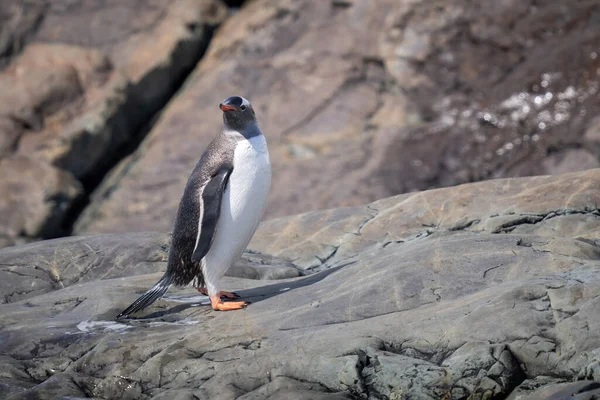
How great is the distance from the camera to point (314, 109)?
38.9 feet

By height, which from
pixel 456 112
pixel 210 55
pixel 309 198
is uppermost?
pixel 210 55

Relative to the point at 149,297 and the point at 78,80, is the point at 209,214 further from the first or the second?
the point at 78,80

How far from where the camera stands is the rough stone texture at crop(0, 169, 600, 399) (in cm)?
417

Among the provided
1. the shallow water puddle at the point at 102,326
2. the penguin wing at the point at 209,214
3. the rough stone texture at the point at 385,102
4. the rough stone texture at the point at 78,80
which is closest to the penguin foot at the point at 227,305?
the penguin wing at the point at 209,214

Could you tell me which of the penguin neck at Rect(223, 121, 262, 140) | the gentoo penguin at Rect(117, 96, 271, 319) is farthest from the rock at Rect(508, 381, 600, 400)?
the penguin neck at Rect(223, 121, 262, 140)

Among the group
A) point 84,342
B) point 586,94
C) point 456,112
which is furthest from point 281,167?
point 84,342

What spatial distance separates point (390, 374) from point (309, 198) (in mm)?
6776

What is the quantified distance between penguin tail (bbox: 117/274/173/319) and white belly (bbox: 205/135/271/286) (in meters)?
0.27

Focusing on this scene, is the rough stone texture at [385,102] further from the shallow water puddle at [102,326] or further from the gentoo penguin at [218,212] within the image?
the shallow water puddle at [102,326]

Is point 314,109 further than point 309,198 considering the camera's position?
Result: Yes

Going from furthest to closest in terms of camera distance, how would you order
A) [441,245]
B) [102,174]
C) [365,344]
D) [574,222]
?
[102,174] < [574,222] < [441,245] < [365,344]

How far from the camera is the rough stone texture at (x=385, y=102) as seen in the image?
1081cm

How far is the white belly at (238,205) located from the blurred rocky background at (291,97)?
501 cm

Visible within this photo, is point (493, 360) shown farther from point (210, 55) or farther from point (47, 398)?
point (210, 55)
